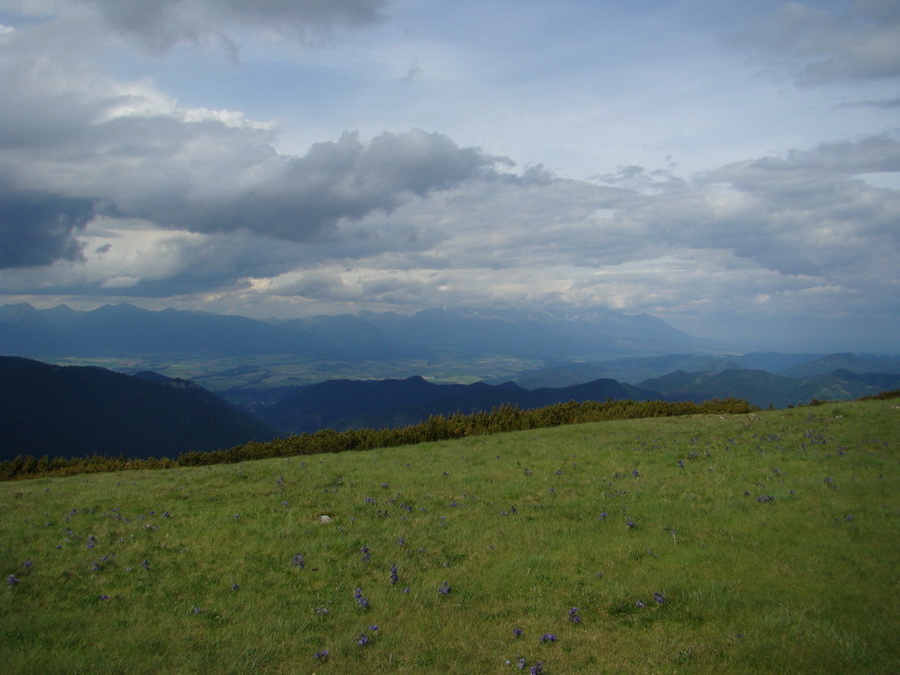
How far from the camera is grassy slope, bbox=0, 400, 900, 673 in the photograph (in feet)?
25.6

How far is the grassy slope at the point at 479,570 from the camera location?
7.81 metres

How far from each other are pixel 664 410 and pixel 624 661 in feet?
108

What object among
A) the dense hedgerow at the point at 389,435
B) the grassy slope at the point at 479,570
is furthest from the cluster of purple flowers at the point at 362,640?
the dense hedgerow at the point at 389,435

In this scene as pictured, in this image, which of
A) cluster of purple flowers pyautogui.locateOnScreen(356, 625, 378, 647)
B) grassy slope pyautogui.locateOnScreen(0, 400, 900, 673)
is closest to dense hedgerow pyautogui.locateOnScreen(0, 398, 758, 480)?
grassy slope pyautogui.locateOnScreen(0, 400, 900, 673)

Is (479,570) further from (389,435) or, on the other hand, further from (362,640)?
(389,435)

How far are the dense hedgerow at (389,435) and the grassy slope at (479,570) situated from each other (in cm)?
1247

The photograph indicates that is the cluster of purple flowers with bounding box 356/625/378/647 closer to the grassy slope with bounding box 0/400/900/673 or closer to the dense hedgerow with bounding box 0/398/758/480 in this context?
the grassy slope with bounding box 0/400/900/673

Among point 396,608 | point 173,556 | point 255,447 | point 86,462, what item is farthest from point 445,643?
point 86,462

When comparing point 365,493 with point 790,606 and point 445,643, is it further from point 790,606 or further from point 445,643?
point 790,606

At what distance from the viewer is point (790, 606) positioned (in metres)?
8.82

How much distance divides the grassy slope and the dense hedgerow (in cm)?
1247

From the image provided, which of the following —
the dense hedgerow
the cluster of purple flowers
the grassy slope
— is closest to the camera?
the grassy slope

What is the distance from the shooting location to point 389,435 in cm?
3359

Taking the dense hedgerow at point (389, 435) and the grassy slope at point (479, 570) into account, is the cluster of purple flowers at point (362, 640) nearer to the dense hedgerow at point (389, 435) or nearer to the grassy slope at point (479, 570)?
the grassy slope at point (479, 570)
